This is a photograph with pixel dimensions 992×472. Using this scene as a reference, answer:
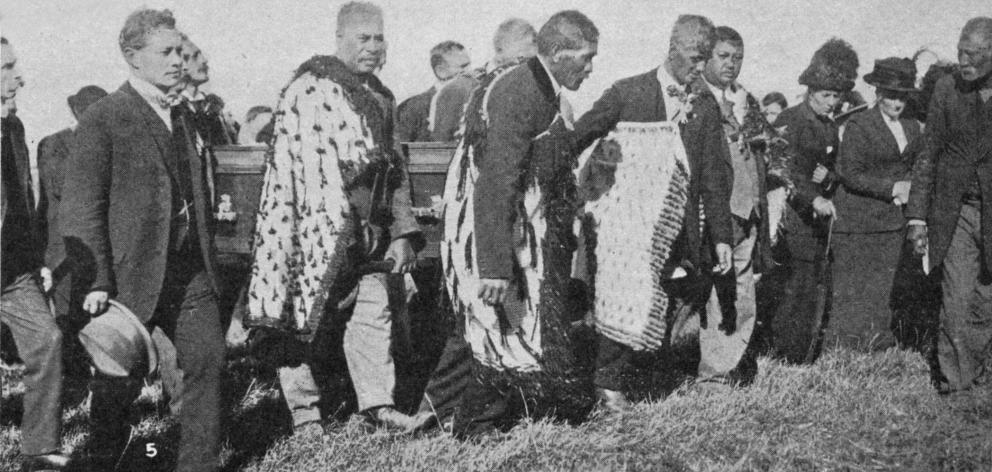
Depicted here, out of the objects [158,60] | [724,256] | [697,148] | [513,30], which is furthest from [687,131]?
[158,60]

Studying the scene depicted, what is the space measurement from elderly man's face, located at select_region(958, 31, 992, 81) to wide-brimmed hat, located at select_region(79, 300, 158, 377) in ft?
13.9

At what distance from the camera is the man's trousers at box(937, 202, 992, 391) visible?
519 centimetres

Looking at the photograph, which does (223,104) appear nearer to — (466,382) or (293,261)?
(293,261)

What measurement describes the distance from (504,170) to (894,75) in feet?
11.4

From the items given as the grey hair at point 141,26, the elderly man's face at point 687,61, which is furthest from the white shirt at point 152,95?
the elderly man's face at point 687,61

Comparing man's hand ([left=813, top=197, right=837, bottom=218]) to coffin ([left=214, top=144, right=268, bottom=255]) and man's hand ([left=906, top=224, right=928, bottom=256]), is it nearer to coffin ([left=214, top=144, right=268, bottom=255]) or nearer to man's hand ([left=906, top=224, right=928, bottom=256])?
man's hand ([left=906, top=224, right=928, bottom=256])

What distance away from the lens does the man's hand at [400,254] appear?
15.5 ft

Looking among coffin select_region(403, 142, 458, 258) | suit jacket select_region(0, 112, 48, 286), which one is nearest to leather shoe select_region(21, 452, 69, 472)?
suit jacket select_region(0, 112, 48, 286)

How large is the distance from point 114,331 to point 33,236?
1064 mm

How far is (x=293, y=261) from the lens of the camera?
14.8 ft

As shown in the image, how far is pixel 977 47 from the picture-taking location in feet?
17.0

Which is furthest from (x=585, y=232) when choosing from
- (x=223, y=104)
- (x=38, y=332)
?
(x=223, y=104)

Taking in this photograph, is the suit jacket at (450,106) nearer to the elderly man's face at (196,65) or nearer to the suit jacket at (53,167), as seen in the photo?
the elderly man's face at (196,65)

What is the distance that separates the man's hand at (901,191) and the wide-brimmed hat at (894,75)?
0.62 meters
